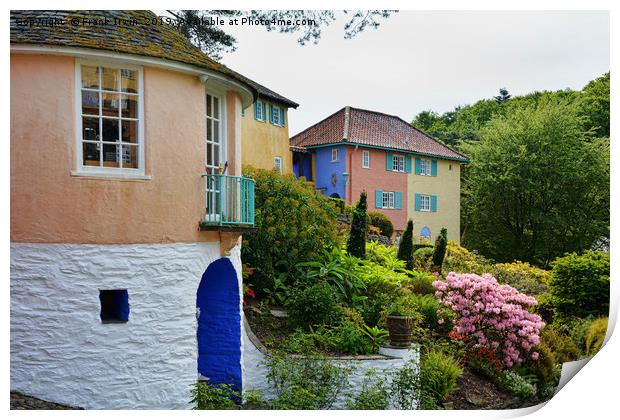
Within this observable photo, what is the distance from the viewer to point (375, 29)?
10.3m

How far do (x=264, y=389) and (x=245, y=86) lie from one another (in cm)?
451

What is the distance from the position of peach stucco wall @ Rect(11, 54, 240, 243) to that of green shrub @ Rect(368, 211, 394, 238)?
597 centimetres

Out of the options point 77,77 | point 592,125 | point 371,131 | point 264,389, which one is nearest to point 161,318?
point 264,389

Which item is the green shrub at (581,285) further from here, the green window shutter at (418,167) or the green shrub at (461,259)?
the green window shutter at (418,167)

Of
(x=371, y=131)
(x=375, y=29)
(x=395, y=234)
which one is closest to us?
(x=375, y=29)

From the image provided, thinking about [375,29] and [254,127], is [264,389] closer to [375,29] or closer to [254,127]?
[254,127]

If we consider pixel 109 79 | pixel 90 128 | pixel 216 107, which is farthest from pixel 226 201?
pixel 109 79

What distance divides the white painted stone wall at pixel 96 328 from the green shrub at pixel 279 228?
3.30m

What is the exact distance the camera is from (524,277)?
43.7 feet

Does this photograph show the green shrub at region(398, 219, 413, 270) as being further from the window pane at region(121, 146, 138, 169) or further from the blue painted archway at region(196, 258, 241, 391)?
the window pane at region(121, 146, 138, 169)

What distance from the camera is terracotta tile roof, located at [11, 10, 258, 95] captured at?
8484 mm

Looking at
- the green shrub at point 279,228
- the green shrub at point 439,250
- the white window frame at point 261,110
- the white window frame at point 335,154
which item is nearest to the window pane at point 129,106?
the white window frame at point 261,110

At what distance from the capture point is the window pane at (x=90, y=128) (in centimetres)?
873

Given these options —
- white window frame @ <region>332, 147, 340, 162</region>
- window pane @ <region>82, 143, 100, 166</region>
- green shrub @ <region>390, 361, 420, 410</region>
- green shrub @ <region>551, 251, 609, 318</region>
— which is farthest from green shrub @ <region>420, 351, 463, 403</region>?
window pane @ <region>82, 143, 100, 166</region>
